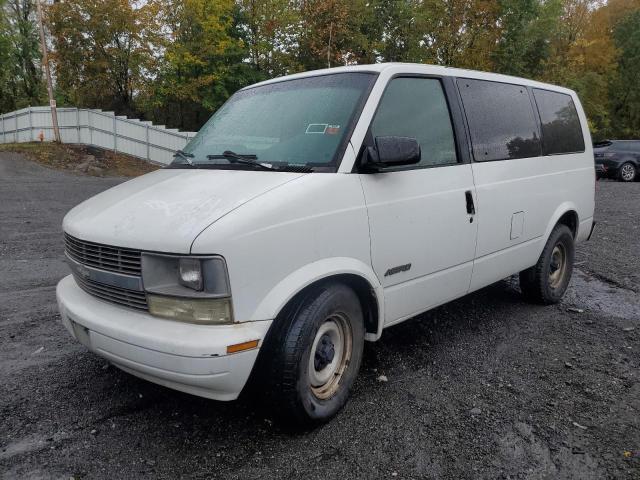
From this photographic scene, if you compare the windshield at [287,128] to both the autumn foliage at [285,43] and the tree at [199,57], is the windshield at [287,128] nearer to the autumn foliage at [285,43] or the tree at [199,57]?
the autumn foliage at [285,43]

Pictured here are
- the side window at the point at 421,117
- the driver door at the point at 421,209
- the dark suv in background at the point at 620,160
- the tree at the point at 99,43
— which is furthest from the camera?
the tree at the point at 99,43

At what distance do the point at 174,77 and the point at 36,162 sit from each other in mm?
9183

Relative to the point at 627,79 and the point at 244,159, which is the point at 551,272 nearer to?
the point at 244,159

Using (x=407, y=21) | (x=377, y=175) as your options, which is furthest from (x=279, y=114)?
(x=407, y=21)

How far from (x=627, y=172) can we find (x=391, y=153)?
19873 millimetres

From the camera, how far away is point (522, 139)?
14.6 ft

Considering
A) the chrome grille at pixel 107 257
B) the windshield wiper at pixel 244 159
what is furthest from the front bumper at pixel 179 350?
the windshield wiper at pixel 244 159

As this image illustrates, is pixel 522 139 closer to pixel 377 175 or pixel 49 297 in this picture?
pixel 377 175

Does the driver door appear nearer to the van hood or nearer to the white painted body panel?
the white painted body panel

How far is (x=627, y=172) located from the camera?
760 inches

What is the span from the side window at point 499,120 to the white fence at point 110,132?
63.4 ft

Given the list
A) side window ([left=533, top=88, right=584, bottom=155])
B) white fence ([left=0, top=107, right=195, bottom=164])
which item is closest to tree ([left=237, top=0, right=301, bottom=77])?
white fence ([left=0, top=107, right=195, bottom=164])

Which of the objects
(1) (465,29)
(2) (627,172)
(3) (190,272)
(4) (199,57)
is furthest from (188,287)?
(4) (199,57)

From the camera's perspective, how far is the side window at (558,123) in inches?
190
